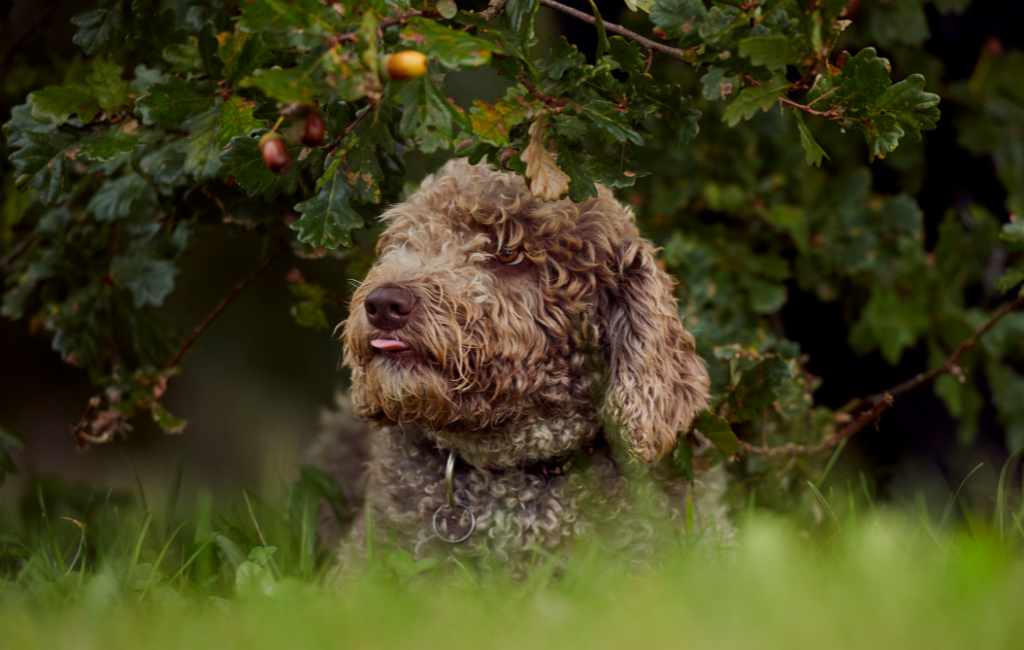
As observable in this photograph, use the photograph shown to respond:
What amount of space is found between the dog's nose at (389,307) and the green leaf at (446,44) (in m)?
0.60

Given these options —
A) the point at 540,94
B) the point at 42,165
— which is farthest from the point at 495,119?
the point at 42,165

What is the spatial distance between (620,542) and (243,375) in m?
2.90

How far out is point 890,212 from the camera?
11.3 ft

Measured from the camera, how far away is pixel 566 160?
69.1 inches

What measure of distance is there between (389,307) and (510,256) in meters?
0.37

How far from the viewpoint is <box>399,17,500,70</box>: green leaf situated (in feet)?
4.46

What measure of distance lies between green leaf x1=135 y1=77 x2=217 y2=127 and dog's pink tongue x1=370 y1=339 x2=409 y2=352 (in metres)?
0.67

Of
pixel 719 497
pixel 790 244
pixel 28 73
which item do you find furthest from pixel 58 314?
pixel 790 244

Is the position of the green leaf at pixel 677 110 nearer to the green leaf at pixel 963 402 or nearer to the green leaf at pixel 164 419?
the green leaf at pixel 164 419

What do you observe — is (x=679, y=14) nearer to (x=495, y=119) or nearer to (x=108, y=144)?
(x=495, y=119)

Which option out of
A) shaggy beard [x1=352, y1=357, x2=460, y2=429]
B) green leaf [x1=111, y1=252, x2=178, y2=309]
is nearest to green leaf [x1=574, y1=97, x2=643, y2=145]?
shaggy beard [x1=352, y1=357, x2=460, y2=429]

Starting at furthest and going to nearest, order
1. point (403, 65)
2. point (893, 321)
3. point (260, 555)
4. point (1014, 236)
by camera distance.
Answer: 1. point (893, 321)
2. point (1014, 236)
3. point (260, 555)
4. point (403, 65)

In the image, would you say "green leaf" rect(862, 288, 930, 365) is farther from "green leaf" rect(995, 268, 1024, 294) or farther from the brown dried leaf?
the brown dried leaf

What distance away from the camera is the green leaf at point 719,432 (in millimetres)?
2123
